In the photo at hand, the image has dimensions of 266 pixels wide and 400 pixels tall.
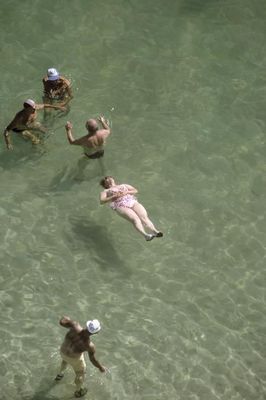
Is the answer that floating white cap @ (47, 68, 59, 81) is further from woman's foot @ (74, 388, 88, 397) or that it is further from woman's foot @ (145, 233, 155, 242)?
woman's foot @ (74, 388, 88, 397)

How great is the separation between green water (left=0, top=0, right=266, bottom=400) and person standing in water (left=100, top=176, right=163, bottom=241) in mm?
695

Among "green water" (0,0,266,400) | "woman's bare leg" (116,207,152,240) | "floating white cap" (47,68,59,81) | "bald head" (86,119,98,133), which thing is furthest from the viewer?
"floating white cap" (47,68,59,81)

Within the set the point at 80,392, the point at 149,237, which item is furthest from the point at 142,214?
the point at 80,392

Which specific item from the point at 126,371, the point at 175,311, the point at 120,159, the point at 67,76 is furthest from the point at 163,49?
the point at 126,371

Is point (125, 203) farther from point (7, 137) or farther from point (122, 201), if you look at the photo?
point (7, 137)

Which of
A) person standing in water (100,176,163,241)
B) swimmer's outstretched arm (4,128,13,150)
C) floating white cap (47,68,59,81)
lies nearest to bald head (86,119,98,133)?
person standing in water (100,176,163,241)

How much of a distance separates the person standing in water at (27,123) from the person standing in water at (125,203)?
217 cm

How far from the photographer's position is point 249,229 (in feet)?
38.7

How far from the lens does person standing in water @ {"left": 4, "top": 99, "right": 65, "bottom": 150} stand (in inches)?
468

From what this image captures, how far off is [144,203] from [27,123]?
2.83m

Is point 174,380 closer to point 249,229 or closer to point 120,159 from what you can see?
point 249,229

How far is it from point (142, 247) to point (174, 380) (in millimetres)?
2646

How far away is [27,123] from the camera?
12.1 m

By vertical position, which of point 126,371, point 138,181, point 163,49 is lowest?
point 126,371
